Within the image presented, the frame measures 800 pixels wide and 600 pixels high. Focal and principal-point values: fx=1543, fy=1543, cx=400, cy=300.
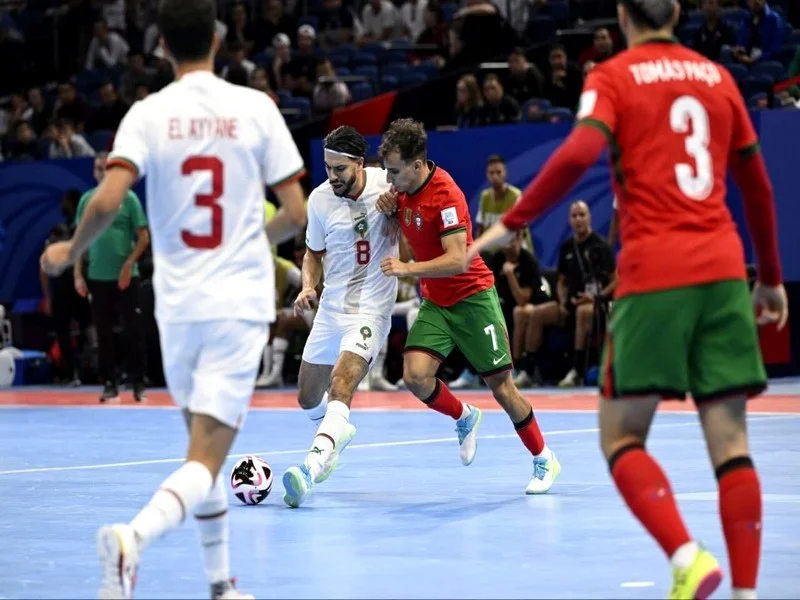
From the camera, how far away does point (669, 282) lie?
511cm

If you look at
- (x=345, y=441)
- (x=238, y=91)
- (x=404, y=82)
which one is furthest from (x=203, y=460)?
(x=404, y=82)

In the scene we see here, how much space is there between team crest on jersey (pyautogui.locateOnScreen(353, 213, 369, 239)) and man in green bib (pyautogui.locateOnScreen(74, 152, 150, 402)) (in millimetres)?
6494

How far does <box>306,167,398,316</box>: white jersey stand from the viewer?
9.18 metres

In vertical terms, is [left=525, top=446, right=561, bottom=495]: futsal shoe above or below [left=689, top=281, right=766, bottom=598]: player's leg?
below

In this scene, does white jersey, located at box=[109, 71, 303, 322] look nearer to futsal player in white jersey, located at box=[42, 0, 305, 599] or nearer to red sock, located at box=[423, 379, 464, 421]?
futsal player in white jersey, located at box=[42, 0, 305, 599]

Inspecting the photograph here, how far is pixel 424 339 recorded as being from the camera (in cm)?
922

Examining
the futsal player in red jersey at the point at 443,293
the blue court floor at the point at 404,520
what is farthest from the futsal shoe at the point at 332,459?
the futsal player in red jersey at the point at 443,293

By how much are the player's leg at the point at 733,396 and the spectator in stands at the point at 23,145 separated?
19.4m

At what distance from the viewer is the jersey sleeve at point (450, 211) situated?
8.86 m

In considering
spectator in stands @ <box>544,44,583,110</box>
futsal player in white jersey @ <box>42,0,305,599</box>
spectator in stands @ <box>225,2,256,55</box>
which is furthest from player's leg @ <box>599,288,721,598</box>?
spectator in stands @ <box>225,2,256,55</box>

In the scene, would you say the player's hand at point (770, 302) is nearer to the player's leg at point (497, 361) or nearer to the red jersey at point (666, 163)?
the red jersey at point (666, 163)

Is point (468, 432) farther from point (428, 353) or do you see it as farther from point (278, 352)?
point (278, 352)

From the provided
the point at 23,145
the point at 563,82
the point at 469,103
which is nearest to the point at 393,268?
the point at 469,103

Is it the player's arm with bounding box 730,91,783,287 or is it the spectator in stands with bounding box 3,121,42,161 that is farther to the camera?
the spectator in stands with bounding box 3,121,42,161
